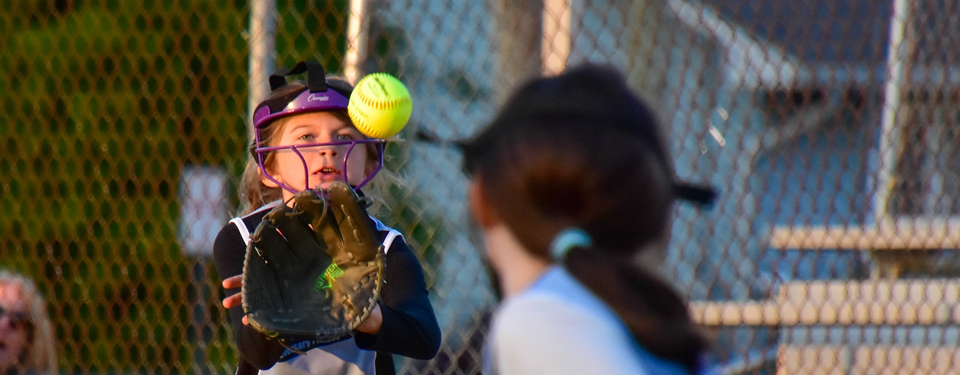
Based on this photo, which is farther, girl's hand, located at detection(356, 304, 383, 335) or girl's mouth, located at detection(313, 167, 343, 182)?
girl's mouth, located at detection(313, 167, 343, 182)

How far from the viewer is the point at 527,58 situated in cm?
409

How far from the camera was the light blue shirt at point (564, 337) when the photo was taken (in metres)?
1.27

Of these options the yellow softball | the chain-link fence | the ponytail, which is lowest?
the chain-link fence

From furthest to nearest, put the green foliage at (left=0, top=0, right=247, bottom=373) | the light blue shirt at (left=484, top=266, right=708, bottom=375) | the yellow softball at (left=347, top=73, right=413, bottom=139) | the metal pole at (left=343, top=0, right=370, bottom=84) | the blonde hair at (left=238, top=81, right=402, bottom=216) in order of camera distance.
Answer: the green foliage at (left=0, top=0, right=247, bottom=373) → the metal pole at (left=343, top=0, right=370, bottom=84) → the blonde hair at (left=238, top=81, right=402, bottom=216) → the yellow softball at (left=347, top=73, right=413, bottom=139) → the light blue shirt at (left=484, top=266, right=708, bottom=375)

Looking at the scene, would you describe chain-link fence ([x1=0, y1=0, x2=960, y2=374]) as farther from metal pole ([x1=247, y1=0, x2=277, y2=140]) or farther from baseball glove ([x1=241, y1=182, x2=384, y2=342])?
baseball glove ([x1=241, y1=182, x2=384, y2=342])

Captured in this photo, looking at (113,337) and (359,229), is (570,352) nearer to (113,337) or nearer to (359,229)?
(359,229)

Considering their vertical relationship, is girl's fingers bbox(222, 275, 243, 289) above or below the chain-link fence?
above

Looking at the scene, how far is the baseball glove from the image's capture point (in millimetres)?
2158

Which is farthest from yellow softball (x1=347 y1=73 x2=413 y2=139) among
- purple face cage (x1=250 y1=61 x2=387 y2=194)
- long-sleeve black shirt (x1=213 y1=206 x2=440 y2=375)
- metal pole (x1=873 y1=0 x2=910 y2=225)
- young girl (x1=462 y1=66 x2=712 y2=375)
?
metal pole (x1=873 y1=0 x2=910 y2=225)

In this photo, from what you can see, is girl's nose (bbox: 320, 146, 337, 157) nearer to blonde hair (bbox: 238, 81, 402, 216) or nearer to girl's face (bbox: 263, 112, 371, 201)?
girl's face (bbox: 263, 112, 371, 201)

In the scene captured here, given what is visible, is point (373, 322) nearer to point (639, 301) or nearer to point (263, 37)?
point (639, 301)

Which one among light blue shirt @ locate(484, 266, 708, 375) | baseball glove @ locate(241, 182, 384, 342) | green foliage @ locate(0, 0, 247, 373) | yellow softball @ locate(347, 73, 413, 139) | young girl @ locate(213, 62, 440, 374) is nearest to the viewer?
light blue shirt @ locate(484, 266, 708, 375)

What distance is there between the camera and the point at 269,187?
108 inches

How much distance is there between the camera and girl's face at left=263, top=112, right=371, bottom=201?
2.42 meters
